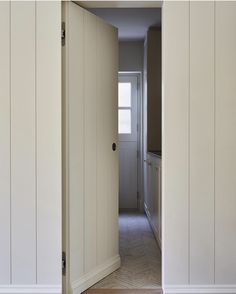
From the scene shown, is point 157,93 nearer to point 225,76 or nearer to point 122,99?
point 122,99

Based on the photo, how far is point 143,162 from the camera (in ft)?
19.3

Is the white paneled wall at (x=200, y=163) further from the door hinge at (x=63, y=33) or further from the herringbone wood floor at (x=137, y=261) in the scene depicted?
the door hinge at (x=63, y=33)

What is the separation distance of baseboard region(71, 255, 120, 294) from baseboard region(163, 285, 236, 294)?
577 millimetres

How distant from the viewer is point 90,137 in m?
2.92

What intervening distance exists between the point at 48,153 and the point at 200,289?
4.60 feet

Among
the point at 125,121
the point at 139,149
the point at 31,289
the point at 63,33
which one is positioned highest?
the point at 63,33

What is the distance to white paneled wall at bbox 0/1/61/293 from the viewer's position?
2.62 metres

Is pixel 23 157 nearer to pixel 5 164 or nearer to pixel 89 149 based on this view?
pixel 5 164

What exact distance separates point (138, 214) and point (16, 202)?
3306mm

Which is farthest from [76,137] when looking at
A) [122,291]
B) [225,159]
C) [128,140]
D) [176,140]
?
[128,140]

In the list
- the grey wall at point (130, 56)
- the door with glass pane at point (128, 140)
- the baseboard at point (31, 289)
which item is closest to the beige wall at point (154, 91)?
the grey wall at point (130, 56)

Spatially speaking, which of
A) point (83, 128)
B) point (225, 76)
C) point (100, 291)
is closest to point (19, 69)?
point (83, 128)

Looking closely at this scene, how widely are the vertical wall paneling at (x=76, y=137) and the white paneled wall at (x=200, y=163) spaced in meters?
0.61

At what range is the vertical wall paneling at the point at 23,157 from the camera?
2617mm
